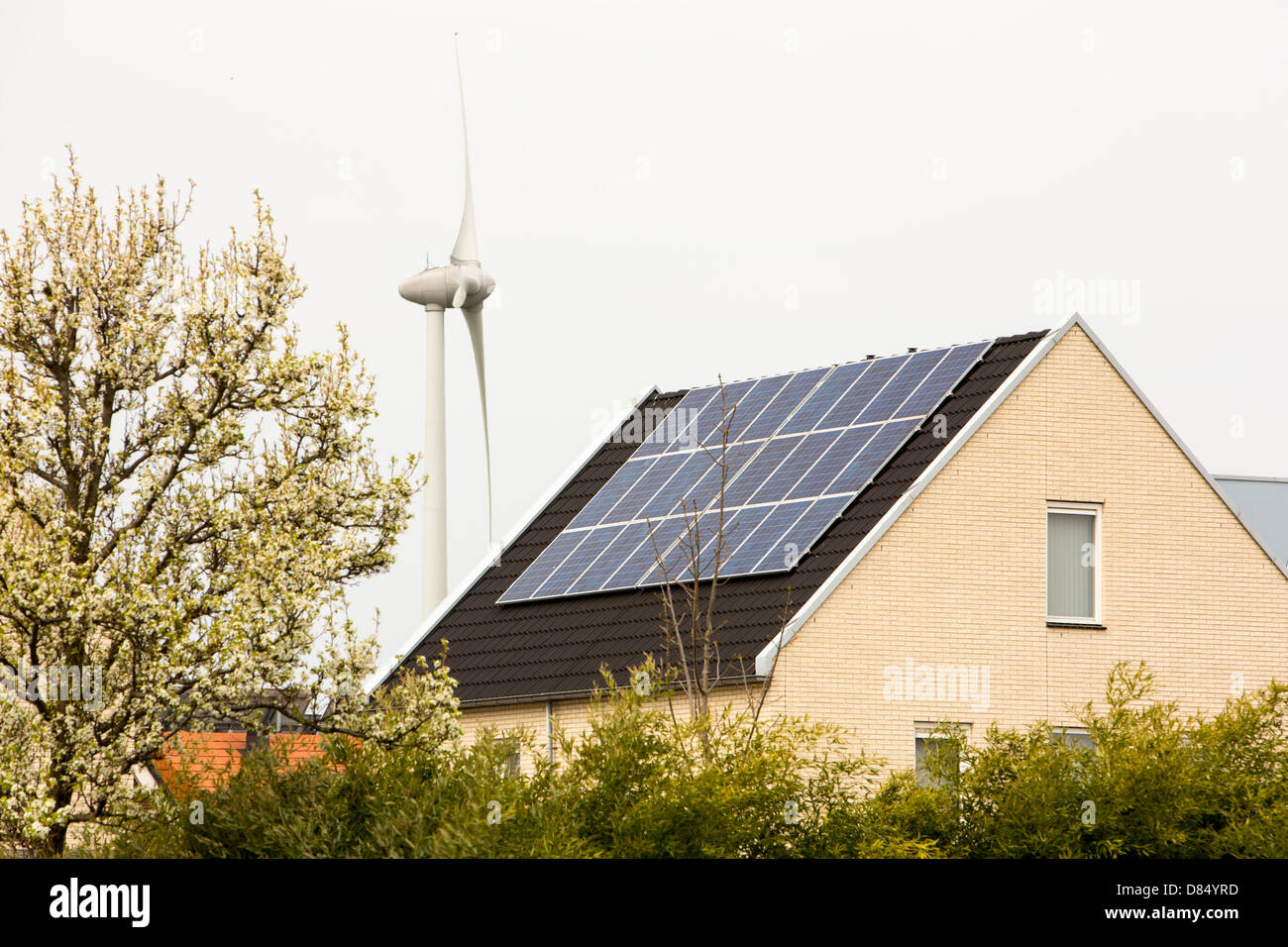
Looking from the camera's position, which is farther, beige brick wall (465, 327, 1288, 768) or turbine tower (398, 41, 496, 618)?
turbine tower (398, 41, 496, 618)

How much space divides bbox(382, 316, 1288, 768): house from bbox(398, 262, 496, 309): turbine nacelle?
36.0ft

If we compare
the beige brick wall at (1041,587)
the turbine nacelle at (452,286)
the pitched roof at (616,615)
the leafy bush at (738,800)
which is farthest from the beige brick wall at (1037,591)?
the turbine nacelle at (452,286)

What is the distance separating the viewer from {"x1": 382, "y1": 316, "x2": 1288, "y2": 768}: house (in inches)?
869

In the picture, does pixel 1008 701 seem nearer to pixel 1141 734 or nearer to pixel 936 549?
pixel 936 549

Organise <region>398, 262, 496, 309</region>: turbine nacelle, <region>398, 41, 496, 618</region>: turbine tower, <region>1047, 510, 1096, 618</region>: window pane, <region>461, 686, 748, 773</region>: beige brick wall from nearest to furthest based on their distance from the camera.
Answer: <region>461, 686, 748, 773</region>: beige brick wall → <region>1047, 510, 1096, 618</region>: window pane → <region>398, 41, 496, 618</region>: turbine tower → <region>398, 262, 496, 309</region>: turbine nacelle

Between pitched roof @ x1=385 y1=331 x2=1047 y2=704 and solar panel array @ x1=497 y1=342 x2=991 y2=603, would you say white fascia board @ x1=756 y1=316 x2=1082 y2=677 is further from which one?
solar panel array @ x1=497 y1=342 x2=991 y2=603

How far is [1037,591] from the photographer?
23.3 meters

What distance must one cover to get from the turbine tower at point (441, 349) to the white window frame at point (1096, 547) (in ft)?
32.1

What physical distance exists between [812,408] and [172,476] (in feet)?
35.4

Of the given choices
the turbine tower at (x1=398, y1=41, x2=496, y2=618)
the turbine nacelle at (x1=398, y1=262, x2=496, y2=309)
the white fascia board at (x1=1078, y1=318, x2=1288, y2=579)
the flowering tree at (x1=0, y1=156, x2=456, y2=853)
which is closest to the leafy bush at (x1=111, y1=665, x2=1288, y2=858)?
the flowering tree at (x1=0, y1=156, x2=456, y2=853)

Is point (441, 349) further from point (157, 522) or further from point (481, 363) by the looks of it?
point (157, 522)
